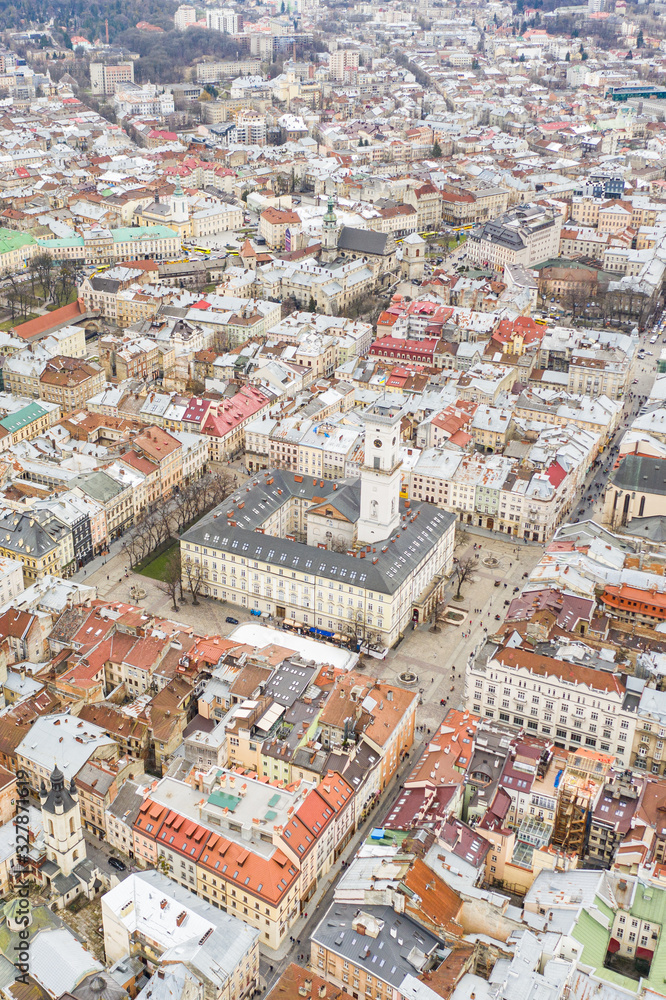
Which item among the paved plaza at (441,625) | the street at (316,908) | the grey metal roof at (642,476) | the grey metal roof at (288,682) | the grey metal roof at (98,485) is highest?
the grey metal roof at (642,476)

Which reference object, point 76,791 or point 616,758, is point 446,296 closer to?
point 616,758

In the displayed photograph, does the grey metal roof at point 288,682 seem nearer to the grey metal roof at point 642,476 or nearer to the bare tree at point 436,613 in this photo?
the bare tree at point 436,613

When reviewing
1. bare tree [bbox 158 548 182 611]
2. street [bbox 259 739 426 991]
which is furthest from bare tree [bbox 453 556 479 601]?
bare tree [bbox 158 548 182 611]

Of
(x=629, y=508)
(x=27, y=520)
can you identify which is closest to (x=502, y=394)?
(x=629, y=508)

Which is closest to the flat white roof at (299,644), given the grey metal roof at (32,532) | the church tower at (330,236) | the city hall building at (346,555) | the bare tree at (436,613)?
the city hall building at (346,555)

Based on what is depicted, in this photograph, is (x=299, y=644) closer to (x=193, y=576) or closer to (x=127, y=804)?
(x=193, y=576)

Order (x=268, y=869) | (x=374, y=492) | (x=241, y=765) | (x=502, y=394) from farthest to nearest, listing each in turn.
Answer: (x=502, y=394), (x=374, y=492), (x=241, y=765), (x=268, y=869)
